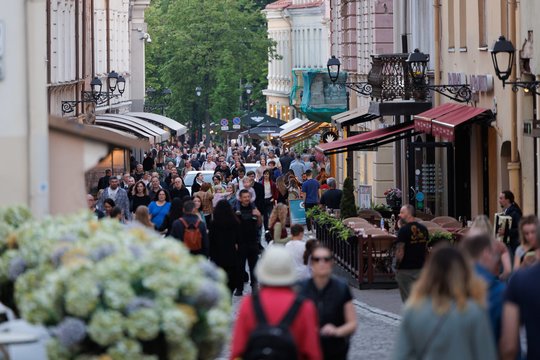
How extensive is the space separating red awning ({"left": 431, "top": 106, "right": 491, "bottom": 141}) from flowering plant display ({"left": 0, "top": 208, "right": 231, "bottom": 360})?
17.5m

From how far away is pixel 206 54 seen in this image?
299ft

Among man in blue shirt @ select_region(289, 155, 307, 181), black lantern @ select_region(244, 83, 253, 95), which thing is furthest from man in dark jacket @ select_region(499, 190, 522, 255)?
black lantern @ select_region(244, 83, 253, 95)

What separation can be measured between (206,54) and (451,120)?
62.5 m

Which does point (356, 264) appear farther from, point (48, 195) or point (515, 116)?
point (48, 195)

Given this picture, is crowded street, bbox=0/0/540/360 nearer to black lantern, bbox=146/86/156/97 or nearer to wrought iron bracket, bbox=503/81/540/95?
wrought iron bracket, bbox=503/81/540/95

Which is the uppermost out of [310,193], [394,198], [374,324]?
[310,193]

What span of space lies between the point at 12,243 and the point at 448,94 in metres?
21.9

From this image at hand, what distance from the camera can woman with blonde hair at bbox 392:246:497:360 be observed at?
31.0 ft

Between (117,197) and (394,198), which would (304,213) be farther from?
(117,197)

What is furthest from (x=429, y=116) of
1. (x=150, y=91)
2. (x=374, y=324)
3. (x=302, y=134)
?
(x=150, y=91)

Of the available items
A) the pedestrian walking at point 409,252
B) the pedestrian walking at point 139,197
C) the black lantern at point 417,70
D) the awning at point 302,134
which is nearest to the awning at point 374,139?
the black lantern at point 417,70

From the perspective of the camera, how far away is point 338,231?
89.4ft

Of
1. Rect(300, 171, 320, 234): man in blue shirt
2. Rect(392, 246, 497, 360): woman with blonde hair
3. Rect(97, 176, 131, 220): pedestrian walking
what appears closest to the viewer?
Rect(392, 246, 497, 360): woman with blonde hair

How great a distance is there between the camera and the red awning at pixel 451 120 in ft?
92.8
